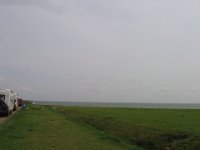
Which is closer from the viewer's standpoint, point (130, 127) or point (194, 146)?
point (194, 146)

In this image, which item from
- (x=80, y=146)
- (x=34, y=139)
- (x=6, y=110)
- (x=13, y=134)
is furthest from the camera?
(x=6, y=110)

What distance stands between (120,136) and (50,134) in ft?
15.6

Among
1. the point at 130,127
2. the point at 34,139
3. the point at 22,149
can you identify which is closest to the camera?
the point at 22,149

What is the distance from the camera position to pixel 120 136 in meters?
27.8

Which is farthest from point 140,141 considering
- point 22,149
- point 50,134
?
point 22,149

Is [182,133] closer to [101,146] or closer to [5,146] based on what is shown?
[101,146]

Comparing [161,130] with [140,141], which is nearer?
[140,141]

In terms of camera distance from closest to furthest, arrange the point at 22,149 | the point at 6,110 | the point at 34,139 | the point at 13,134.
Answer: the point at 22,149 → the point at 34,139 → the point at 13,134 → the point at 6,110

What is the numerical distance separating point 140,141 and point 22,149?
8.04 metres

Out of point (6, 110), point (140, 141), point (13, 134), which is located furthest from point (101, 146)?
point (6, 110)

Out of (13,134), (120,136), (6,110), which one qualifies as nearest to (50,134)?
(13,134)

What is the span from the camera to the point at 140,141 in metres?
24.9

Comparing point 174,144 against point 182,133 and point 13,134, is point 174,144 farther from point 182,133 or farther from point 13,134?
point 13,134

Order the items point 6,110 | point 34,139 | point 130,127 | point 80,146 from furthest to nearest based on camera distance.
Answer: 1. point 6,110
2. point 130,127
3. point 34,139
4. point 80,146
